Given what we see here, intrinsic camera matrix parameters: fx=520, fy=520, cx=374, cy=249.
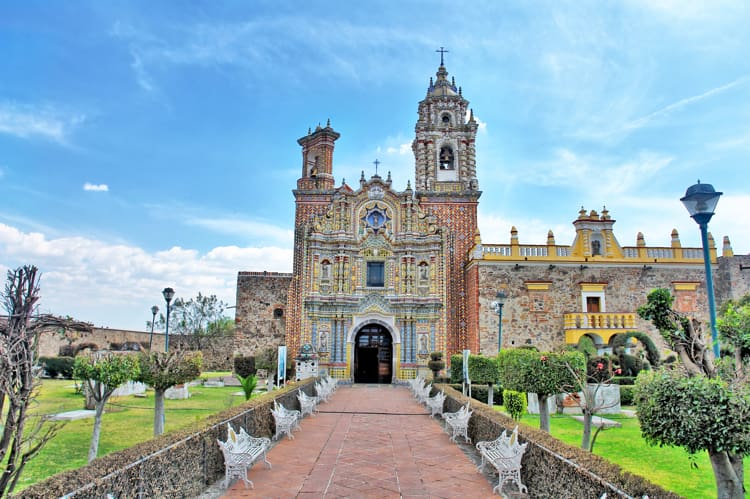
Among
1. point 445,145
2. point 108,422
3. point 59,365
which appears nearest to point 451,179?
point 445,145

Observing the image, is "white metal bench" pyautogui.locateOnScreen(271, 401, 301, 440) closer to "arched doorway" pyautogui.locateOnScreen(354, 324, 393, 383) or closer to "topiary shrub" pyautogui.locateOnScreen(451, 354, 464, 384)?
"topiary shrub" pyautogui.locateOnScreen(451, 354, 464, 384)

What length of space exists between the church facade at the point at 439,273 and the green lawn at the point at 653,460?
32.3ft

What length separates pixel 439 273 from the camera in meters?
26.4

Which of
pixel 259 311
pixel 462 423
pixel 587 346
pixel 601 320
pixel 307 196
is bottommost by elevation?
pixel 462 423

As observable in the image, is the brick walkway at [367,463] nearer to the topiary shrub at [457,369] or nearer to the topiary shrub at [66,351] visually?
the topiary shrub at [457,369]

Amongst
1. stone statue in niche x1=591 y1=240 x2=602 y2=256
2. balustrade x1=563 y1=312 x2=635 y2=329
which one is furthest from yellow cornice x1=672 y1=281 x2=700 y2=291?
stone statue in niche x1=591 y1=240 x2=602 y2=256

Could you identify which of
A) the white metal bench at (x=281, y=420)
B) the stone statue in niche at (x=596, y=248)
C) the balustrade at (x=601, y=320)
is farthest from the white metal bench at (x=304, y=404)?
the stone statue in niche at (x=596, y=248)

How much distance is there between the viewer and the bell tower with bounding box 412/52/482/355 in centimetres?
2606

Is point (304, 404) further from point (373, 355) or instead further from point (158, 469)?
point (373, 355)

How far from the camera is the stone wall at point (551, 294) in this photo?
23641mm

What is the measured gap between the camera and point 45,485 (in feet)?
14.3

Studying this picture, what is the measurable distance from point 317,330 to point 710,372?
20.9m

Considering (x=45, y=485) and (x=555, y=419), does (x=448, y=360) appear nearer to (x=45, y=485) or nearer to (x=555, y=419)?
(x=555, y=419)

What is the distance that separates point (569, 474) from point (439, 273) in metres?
20.9
